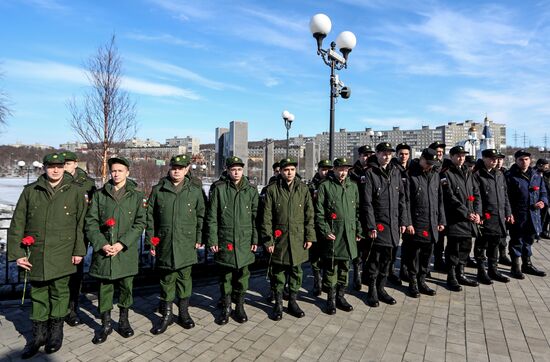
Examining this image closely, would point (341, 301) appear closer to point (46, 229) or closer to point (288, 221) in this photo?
point (288, 221)

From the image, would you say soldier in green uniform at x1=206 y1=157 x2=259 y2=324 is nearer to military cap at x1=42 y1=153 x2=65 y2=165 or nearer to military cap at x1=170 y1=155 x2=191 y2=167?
military cap at x1=170 y1=155 x2=191 y2=167

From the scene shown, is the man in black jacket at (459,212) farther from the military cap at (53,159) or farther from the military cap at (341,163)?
the military cap at (53,159)

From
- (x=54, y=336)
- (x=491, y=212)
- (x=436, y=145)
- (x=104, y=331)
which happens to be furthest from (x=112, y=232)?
(x=491, y=212)

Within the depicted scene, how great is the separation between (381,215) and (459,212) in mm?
1527

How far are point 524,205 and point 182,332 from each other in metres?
6.46

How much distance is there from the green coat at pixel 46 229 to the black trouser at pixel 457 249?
555 cm

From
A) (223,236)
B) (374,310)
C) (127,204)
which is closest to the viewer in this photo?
(127,204)

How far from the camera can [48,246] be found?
3684 mm

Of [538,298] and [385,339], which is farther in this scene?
[538,298]

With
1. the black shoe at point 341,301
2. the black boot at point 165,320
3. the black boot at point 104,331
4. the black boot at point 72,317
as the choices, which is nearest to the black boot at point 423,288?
the black shoe at point 341,301

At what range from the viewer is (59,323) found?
3768mm

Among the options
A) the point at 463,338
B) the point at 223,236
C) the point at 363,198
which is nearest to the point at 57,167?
the point at 223,236

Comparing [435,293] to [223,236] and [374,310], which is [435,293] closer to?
[374,310]

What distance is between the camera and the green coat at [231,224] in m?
4.42
